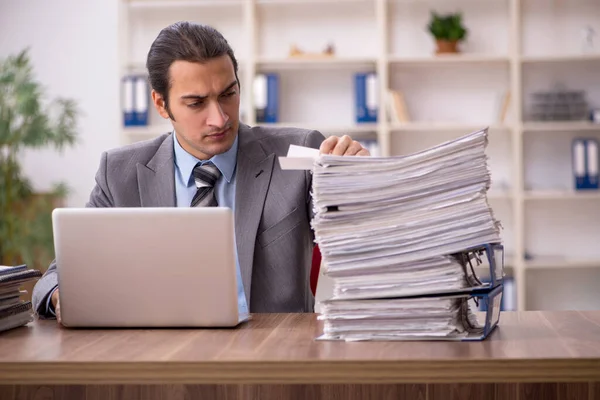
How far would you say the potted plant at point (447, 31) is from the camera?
470cm

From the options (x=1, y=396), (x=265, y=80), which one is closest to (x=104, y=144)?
(x=265, y=80)

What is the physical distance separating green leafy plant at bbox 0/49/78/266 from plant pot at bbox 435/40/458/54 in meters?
2.13

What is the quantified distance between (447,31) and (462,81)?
352 mm

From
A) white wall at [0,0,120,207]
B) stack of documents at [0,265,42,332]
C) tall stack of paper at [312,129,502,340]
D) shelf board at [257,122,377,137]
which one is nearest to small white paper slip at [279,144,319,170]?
tall stack of paper at [312,129,502,340]

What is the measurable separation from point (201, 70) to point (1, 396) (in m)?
1.11

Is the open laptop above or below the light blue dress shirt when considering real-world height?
below

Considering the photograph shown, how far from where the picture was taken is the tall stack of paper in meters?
1.28

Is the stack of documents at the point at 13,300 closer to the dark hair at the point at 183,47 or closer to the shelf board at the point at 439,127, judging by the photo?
the dark hair at the point at 183,47

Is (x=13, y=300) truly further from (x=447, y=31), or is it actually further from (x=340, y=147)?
(x=447, y=31)

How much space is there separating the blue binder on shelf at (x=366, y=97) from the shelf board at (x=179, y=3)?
86 cm

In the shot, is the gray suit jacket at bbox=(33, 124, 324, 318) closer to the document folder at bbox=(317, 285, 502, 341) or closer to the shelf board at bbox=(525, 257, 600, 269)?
the document folder at bbox=(317, 285, 502, 341)

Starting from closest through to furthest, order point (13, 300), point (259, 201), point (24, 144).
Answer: point (13, 300) < point (259, 201) < point (24, 144)

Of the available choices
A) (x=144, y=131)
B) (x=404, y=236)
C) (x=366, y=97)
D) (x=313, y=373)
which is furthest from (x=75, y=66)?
(x=313, y=373)

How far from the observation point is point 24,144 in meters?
4.53
